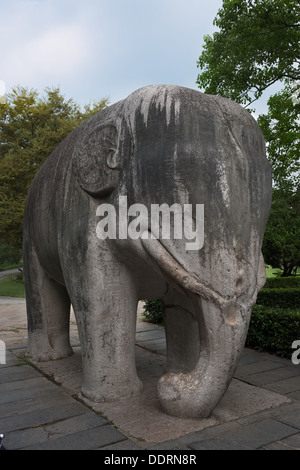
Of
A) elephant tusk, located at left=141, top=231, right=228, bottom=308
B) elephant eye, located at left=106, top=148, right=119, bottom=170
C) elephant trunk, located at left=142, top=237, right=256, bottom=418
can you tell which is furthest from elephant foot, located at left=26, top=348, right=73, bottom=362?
elephant eye, located at left=106, top=148, right=119, bottom=170

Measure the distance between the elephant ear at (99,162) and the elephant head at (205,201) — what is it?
0.10 m

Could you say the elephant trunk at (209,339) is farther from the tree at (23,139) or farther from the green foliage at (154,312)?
the tree at (23,139)

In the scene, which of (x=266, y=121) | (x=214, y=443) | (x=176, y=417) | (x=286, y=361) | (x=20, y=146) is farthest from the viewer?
(x=20, y=146)

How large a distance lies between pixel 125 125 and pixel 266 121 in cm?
902

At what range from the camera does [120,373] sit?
321 cm

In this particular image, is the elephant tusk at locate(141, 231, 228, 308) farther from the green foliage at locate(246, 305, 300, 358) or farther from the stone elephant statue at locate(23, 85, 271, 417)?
the green foliage at locate(246, 305, 300, 358)

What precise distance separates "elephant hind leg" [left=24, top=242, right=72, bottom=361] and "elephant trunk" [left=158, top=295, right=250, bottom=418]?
7.42 ft

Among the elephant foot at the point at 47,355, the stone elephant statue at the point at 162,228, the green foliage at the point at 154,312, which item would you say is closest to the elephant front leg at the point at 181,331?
the stone elephant statue at the point at 162,228

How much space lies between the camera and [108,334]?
10.5 ft

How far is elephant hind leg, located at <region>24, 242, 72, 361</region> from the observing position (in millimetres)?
4527

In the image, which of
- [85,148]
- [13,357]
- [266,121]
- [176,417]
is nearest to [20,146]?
[266,121]

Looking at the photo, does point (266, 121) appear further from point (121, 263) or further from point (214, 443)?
point (214, 443)

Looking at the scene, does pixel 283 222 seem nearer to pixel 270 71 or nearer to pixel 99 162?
pixel 270 71

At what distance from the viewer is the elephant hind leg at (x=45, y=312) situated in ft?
14.9
